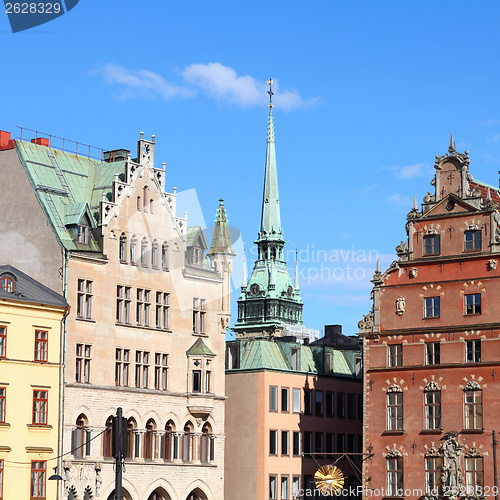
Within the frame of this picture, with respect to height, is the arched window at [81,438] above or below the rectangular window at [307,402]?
below

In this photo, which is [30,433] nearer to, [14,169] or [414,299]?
[14,169]

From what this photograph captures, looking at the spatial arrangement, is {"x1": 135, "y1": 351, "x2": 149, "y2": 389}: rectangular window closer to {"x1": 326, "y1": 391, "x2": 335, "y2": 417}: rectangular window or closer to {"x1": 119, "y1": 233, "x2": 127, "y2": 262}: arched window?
{"x1": 119, "y1": 233, "x2": 127, "y2": 262}: arched window

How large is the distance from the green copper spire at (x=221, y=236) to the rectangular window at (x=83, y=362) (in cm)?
1635

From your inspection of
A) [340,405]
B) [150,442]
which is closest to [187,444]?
[150,442]

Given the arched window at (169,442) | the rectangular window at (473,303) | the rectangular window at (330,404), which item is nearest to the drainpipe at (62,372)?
the arched window at (169,442)

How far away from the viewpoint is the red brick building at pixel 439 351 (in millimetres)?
72688

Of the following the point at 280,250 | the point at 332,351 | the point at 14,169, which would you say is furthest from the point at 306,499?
the point at 280,250

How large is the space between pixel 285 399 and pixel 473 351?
1964 centimetres

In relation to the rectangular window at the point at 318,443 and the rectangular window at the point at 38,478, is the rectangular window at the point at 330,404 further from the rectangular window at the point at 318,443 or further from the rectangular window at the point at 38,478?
the rectangular window at the point at 38,478

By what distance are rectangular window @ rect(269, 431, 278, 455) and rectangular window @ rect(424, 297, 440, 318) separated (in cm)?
1717

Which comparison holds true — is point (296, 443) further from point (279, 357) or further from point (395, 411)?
point (395, 411)

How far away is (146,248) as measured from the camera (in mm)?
80562

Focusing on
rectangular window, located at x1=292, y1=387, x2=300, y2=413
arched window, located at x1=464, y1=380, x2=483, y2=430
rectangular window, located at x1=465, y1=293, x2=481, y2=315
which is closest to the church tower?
rectangular window, located at x1=292, y1=387, x2=300, y2=413

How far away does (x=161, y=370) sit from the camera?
263 ft
